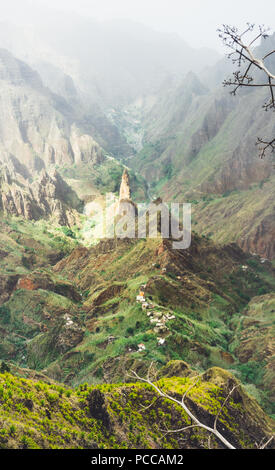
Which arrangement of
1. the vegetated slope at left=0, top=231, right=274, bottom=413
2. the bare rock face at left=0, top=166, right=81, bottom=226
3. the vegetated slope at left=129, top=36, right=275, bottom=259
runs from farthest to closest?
the vegetated slope at left=129, top=36, right=275, bottom=259, the bare rock face at left=0, top=166, right=81, bottom=226, the vegetated slope at left=0, top=231, right=274, bottom=413

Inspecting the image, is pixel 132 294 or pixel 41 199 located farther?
pixel 41 199

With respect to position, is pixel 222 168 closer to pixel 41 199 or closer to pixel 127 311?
pixel 41 199

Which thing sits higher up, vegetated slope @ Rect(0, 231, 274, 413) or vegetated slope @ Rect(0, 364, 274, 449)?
vegetated slope @ Rect(0, 364, 274, 449)

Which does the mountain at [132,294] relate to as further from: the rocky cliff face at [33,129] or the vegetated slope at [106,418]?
the rocky cliff face at [33,129]

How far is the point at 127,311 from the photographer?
39.2m

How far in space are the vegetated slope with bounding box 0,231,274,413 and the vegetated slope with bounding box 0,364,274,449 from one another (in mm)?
12786

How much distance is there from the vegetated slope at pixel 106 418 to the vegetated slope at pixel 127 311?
12.8 m

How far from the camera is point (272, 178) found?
351ft

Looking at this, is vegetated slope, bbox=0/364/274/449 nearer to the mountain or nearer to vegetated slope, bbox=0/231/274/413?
the mountain

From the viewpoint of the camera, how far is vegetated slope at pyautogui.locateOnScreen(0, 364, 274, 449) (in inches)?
416

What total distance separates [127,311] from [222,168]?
A: 315 feet

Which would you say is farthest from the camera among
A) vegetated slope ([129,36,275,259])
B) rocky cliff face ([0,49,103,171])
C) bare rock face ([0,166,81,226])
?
rocky cliff face ([0,49,103,171])

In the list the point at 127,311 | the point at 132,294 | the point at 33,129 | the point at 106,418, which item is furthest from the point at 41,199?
the point at 106,418

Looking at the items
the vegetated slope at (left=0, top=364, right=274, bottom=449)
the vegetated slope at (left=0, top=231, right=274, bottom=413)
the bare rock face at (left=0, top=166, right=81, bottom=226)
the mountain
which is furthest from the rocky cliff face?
the vegetated slope at (left=0, top=364, right=274, bottom=449)
